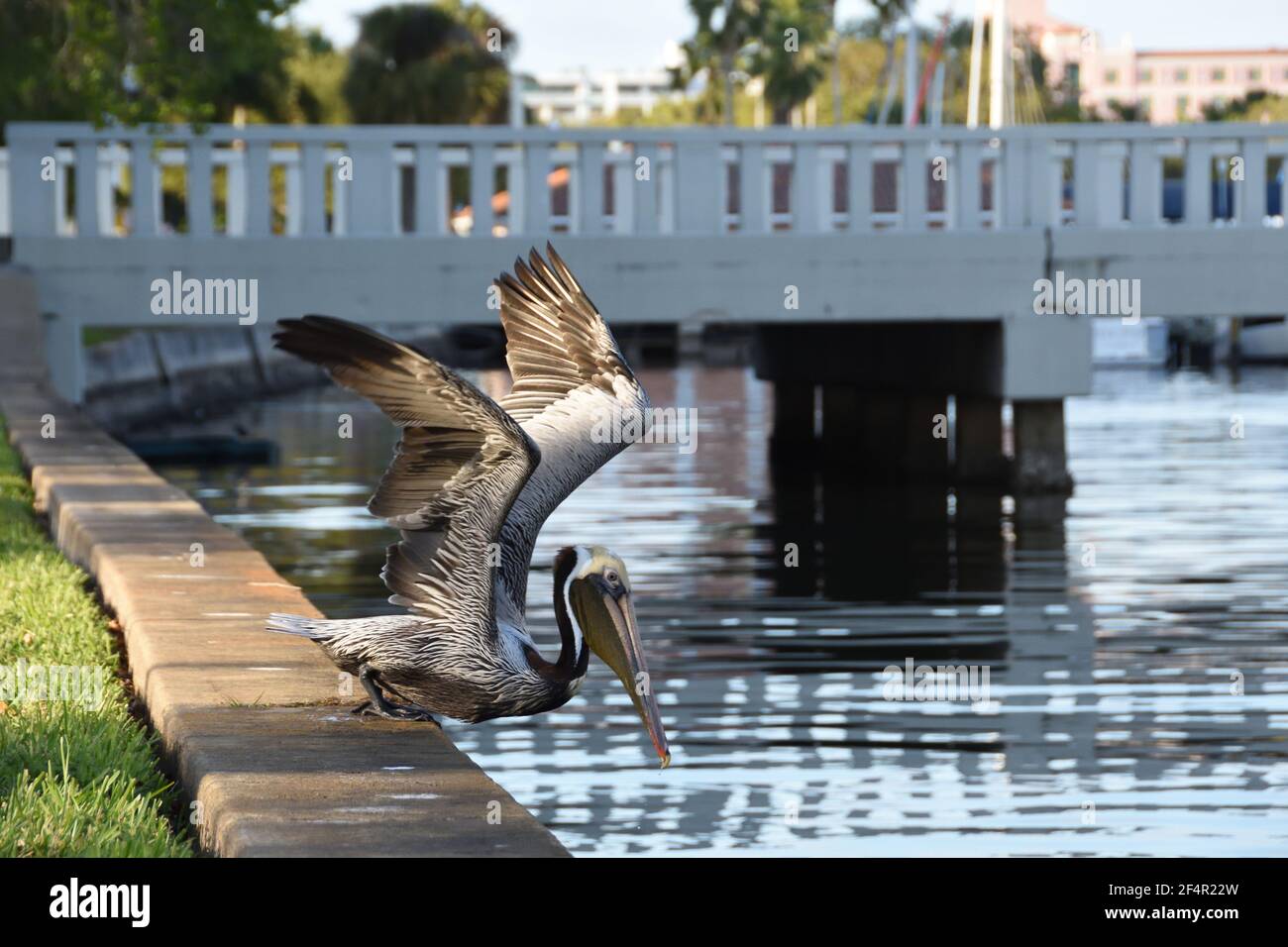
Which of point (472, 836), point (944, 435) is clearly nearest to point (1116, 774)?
point (472, 836)

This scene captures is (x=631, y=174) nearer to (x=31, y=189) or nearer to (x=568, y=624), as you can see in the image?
(x=31, y=189)

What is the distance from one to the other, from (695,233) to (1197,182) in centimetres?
483

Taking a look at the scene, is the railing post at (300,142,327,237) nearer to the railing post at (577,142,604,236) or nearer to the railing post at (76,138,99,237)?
the railing post at (76,138,99,237)

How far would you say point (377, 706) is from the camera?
6.53 m

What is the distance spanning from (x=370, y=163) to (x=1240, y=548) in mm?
8332

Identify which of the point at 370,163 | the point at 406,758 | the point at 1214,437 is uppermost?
the point at 370,163

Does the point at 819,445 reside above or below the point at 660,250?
below

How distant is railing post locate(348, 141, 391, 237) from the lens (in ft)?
67.1

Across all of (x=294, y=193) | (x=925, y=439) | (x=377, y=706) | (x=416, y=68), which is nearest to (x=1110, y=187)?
(x=925, y=439)

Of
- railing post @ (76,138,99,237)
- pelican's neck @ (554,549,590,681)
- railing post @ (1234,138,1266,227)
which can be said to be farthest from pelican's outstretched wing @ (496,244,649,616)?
railing post @ (1234,138,1266,227)

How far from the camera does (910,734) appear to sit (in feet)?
32.9

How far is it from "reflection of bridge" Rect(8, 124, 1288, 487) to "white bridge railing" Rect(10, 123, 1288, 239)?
3 centimetres

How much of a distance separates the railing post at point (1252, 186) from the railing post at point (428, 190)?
6895 millimetres
